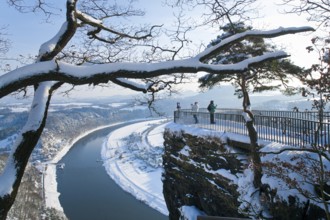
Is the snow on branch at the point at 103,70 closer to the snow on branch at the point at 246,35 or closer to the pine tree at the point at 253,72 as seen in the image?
the snow on branch at the point at 246,35

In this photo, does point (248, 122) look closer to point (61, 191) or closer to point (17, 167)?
point (17, 167)

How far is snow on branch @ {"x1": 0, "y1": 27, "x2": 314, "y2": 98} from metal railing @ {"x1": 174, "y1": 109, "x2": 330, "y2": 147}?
5456 millimetres

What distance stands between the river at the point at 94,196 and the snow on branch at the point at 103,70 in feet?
111

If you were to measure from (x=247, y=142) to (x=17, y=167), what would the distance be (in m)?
10.8

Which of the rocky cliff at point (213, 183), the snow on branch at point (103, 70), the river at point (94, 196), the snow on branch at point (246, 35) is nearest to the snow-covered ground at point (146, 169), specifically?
the rocky cliff at point (213, 183)

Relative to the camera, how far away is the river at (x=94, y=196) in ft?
128

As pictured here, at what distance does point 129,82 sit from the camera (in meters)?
5.70

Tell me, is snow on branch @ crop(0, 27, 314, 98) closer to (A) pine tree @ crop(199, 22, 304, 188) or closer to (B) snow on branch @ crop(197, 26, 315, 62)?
(B) snow on branch @ crop(197, 26, 315, 62)

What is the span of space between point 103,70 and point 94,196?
45.7m

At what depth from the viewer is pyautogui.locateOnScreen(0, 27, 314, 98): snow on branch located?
3.82m

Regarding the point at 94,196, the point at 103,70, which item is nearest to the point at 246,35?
the point at 103,70

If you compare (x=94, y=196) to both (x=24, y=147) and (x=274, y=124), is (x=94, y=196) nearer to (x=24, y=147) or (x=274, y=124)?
(x=274, y=124)

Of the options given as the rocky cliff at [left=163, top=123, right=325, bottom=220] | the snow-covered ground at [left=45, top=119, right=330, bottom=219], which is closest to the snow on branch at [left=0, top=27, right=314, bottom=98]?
the rocky cliff at [left=163, top=123, right=325, bottom=220]

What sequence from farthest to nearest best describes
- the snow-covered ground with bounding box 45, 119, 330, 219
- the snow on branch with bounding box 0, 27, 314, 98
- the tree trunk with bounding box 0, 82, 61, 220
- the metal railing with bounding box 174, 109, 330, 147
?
1. the snow-covered ground with bounding box 45, 119, 330, 219
2. the metal railing with bounding box 174, 109, 330, 147
3. the tree trunk with bounding box 0, 82, 61, 220
4. the snow on branch with bounding box 0, 27, 314, 98
